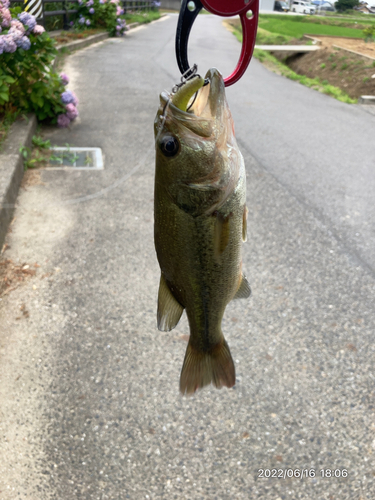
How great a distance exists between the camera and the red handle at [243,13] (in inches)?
35.6

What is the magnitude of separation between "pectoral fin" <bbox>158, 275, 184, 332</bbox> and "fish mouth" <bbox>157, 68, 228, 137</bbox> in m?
0.44

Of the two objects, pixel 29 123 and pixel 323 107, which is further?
pixel 323 107

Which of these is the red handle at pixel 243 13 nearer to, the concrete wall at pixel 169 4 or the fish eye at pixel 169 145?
the fish eye at pixel 169 145

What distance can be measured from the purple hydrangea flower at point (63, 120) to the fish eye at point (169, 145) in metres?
5.90

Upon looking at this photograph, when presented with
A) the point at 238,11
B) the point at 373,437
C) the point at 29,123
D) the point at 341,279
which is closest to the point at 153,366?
the point at 373,437

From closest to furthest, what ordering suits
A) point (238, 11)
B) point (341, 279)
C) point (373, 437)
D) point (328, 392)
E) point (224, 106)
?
point (238, 11) → point (224, 106) → point (373, 437) → point (328, 392) → point (341, 279)

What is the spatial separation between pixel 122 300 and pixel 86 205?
5.43 feet

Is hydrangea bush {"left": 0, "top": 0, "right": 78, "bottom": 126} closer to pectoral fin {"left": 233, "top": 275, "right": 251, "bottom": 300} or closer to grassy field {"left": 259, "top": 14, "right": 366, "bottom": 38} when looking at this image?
grassy field {"left": 259, "top": 14, "right": 366, "bottom": 38}

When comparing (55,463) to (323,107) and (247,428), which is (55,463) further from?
(323,107)

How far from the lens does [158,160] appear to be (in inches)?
43.0

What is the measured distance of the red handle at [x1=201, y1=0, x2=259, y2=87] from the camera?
0.90 metres

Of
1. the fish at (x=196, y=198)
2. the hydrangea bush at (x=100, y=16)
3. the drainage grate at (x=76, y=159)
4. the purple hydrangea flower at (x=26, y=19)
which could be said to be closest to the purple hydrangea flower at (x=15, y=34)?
the purple hydrangea flower at (x=26, y=19)

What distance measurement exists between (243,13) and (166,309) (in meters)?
0.79

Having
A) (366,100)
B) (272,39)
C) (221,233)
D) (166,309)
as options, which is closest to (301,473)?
(166,309)
